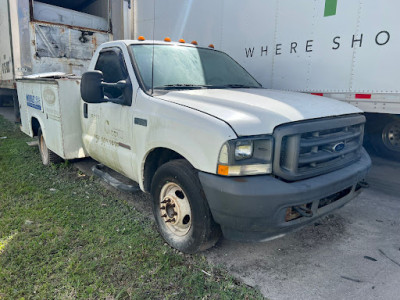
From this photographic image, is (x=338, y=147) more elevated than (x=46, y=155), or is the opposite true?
(x=338, y=147)

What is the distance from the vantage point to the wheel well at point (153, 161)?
3.18 meters

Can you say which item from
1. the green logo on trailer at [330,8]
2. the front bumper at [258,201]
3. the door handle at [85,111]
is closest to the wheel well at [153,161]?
the front bumper at [258,201]

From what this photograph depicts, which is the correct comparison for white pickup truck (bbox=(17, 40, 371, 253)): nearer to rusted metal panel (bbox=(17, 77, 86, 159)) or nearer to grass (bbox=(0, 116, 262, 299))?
grass (bbox=(0, 116, 262, 299))

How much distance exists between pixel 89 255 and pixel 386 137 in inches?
218

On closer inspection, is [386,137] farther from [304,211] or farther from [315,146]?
[304,211]

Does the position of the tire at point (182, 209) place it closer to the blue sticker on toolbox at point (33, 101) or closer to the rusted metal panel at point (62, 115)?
the rusted metal panel at point (62, 115)

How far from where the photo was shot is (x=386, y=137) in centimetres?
592

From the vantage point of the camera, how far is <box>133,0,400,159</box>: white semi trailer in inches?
165

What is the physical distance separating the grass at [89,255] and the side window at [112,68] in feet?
4.56

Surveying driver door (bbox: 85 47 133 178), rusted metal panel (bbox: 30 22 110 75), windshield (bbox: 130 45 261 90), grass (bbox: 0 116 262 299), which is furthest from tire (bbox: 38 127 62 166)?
windshield (bbox: 130 45 261 90)

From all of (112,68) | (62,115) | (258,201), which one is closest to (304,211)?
(258,201)

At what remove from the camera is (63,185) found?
4598mm

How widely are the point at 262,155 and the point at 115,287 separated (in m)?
1.53

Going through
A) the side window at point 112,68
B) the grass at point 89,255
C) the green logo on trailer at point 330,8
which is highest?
the green logo on trailer at point 330,8
